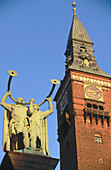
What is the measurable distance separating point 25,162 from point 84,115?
26.4 meters

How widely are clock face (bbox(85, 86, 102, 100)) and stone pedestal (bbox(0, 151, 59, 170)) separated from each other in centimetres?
2813

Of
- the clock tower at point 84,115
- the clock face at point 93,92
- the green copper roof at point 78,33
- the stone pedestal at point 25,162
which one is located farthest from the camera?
the green copper roof at point 78,33

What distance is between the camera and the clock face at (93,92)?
141 ft

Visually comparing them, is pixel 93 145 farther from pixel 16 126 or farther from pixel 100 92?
pixel 16 126

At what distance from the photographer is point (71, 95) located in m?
42.3

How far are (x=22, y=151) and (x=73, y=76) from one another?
2938 cm

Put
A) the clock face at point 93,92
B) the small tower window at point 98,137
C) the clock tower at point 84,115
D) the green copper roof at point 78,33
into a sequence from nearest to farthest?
the clock tower at point 84,115 → the small tower window at point 98,137 → the clock face at point 93,92 → the green copper roof at point 78,33

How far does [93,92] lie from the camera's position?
43.6 m

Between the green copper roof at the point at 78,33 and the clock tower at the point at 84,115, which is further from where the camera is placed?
the green copper roof at the point at 78,33

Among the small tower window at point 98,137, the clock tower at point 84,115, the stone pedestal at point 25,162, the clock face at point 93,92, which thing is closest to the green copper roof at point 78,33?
the clock tower at point 84,115

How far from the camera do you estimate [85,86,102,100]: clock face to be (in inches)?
1696

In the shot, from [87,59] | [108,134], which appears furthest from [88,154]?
[87,59]

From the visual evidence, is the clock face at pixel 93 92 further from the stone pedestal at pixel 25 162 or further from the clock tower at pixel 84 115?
the stone pedestal at pixel 25 162

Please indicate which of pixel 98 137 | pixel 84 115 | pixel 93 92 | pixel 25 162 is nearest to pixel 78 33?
pixel 93 92
